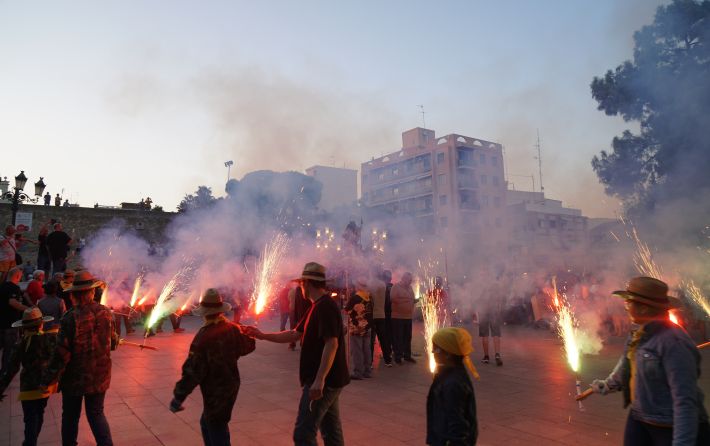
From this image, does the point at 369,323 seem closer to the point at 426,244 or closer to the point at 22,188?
the point at 22,188

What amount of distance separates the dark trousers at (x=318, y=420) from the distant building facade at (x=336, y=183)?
6501cm

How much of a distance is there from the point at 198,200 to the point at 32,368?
31.5 metres

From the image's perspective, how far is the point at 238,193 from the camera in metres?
34.9

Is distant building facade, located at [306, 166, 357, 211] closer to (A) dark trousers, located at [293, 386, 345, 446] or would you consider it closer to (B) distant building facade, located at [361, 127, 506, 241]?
(B) distant building facade, located at [361, 127, 506, 241]

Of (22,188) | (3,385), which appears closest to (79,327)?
(3,385)

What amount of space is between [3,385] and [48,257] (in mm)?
13047

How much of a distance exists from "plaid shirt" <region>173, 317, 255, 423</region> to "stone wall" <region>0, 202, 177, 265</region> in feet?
85.9

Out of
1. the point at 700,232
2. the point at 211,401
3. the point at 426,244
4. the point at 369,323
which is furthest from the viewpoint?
the point at 426,244

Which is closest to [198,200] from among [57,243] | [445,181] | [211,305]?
[57,243]

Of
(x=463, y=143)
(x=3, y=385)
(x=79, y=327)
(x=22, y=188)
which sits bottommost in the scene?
(x=3, y=385)

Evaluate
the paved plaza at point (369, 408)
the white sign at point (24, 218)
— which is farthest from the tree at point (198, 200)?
the paved plaza at point (369, 408)

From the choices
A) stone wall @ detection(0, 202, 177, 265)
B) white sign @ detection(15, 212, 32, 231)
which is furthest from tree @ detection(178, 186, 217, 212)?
white sign @ detection(15, 212, 32, 231)

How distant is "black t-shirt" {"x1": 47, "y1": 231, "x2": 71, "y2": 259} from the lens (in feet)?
47.5

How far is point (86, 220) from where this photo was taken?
90.0 ft
